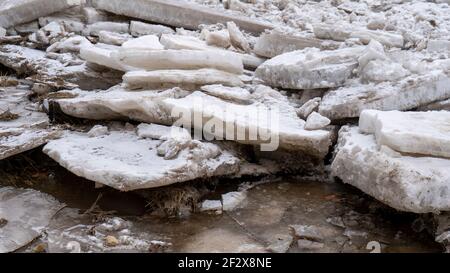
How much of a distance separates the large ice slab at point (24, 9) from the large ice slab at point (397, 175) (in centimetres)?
478

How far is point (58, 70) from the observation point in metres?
5.34

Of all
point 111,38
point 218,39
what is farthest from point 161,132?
A: point 111,38

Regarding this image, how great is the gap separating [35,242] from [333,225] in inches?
76.9

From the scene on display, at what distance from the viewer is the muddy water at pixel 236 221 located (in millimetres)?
3139

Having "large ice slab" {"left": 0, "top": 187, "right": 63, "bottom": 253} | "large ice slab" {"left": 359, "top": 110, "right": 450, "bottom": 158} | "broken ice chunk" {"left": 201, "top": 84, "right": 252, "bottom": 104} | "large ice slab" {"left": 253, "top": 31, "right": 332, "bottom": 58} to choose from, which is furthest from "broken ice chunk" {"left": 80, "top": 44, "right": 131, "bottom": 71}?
"large ice slab" {"left": 359, "top": 110, "right": 450, "bottom": 158}

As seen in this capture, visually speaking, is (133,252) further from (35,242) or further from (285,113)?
(285,113)

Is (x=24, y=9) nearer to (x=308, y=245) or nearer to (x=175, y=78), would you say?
(x=175, y=78)

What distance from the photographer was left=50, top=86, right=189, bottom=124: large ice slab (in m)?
4.05

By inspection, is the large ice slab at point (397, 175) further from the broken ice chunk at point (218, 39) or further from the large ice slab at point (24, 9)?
the large ice slab at point (24, 9)

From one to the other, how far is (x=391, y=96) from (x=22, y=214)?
2.91 metres

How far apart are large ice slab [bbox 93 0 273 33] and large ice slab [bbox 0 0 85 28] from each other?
603 millimetres

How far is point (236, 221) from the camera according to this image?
3434 mm
